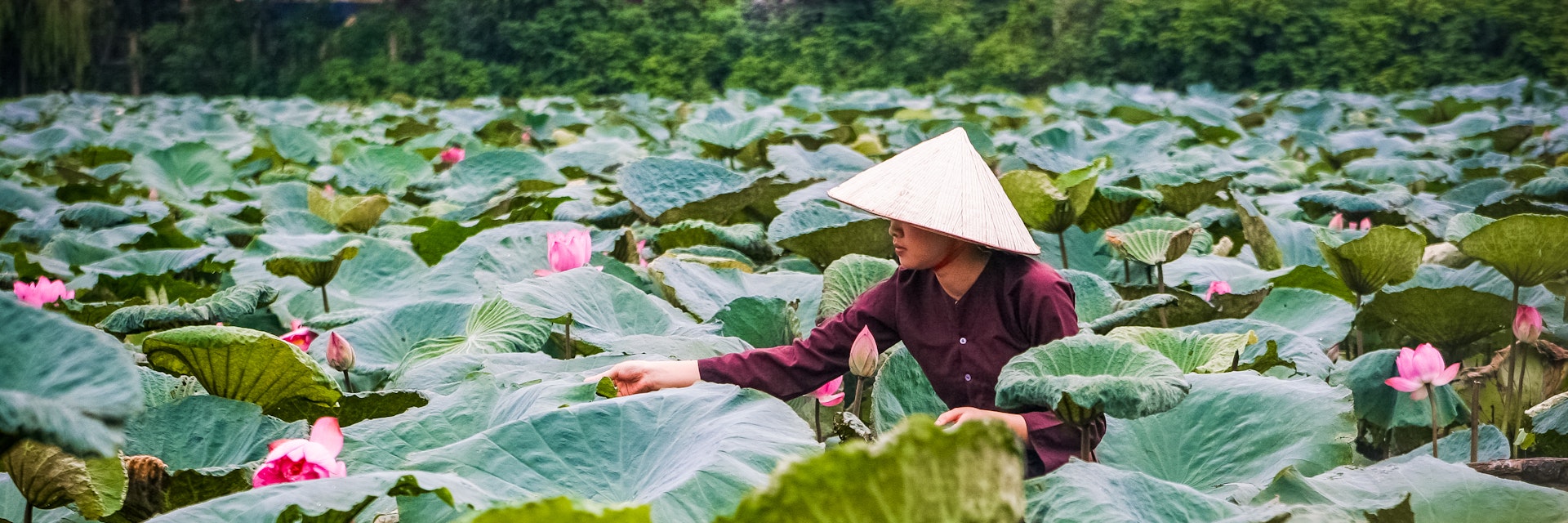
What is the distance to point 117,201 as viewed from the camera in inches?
127

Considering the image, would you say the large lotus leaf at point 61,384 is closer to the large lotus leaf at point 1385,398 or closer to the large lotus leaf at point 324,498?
the large lotus leaf at point 324,498

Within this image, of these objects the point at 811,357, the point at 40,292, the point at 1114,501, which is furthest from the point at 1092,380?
the point at 40,292

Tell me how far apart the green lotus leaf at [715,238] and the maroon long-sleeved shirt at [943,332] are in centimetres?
82

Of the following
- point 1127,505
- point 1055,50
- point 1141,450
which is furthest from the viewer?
point 1055,50

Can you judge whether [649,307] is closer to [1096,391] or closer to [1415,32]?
[1096,391]

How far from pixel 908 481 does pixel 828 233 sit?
4.48 ft

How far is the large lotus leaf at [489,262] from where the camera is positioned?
1686mm

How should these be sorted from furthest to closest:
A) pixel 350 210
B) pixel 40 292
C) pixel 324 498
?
1. pixel 350 210
2. pixel 40 292
3. pixel 324 498

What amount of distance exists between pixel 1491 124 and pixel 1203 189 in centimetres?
359

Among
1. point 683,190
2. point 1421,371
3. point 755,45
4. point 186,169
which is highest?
point 1421,371

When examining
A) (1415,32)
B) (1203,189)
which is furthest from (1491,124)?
(1415,32)

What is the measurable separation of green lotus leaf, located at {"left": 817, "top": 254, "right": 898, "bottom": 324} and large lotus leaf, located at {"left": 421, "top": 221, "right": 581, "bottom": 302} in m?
0.48

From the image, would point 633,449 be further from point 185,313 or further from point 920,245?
point 185,313

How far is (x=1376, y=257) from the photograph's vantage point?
1.59 meters
